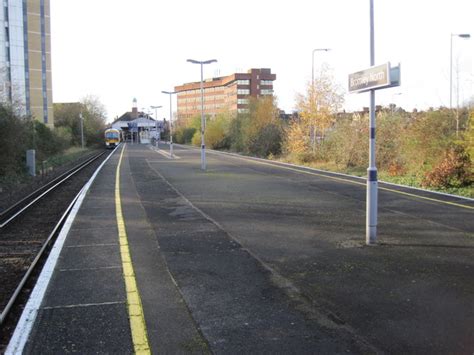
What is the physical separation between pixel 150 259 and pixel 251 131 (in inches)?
1510

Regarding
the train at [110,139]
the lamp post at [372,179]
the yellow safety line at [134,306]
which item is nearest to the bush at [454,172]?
the lamp post at [372,179]

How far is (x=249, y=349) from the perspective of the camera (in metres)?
4.22

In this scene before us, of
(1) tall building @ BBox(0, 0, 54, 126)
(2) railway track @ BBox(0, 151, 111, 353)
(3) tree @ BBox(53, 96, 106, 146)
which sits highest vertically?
(1) tall building @ BBox(0, 0, 54, 126)

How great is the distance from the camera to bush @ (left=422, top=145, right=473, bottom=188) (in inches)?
630

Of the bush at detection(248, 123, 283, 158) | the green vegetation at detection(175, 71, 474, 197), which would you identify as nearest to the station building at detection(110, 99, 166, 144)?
the bush at detection(248, 123, 283, 158)

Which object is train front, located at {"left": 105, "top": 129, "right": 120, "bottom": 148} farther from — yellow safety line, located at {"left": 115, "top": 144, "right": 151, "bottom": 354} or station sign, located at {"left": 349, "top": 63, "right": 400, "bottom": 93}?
station sign, located at {"left": 349, "top": 63, "right": 400, "bottom": 93}

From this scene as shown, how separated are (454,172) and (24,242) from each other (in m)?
13.0

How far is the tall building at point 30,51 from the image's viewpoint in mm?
74875

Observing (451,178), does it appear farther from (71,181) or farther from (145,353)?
(71,181)

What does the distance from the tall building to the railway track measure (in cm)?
5971

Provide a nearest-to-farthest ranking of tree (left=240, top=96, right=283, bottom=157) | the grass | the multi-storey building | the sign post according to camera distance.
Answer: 1. the sign post
2. the grass
3. tree (left=240, top=96, right=283, bottom=157)
4. the multi-storey building

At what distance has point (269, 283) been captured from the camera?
607 cm

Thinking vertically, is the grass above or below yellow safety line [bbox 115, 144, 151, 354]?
above

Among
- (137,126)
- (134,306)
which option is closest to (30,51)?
(137,126)
